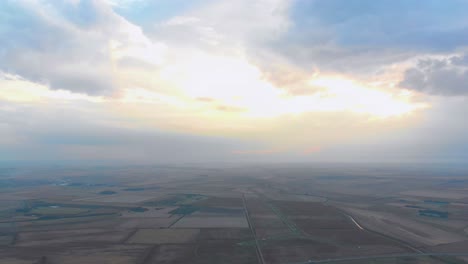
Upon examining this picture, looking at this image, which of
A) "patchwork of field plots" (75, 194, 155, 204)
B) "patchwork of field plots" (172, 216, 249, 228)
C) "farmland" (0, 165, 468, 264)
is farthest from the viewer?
"patchwork of field plots" (75, 194, 155, 204)

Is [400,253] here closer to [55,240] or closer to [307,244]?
[307,244]

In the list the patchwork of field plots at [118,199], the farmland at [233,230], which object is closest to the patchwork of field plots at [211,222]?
the farmland at [233,230]

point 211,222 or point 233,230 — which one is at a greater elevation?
point 233,230

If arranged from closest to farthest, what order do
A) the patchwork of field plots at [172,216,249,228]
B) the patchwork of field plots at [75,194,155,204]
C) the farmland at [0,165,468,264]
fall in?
the farmland at [0,165,468,264], the patchwork of field plots at [172,216,249,228], the patchwork of field plots at [75,194,155,204]

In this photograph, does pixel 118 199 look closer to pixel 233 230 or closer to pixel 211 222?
pixel 211 222

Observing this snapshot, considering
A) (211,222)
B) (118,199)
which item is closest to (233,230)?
(211,222)

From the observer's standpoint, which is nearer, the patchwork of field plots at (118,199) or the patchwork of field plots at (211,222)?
the patchwork of field plots at (211,222)

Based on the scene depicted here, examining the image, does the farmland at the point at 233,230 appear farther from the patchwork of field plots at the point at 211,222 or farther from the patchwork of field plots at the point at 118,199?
the patchwork of field plots at the point at 118,199

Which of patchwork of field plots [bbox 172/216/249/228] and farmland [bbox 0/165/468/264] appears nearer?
farmland [bbox 0/165/468/264]

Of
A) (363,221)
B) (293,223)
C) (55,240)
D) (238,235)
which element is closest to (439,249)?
(363,221)

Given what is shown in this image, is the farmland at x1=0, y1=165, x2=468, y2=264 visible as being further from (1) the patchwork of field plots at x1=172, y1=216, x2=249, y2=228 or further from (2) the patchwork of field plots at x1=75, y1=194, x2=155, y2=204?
(2) the patchwork of field plots at x1=75, y1=194, x2=155, y2=204

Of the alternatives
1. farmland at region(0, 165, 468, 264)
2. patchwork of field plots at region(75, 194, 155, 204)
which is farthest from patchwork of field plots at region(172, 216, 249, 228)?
patchwork of field plots at region(75, 194, 155, 204)
